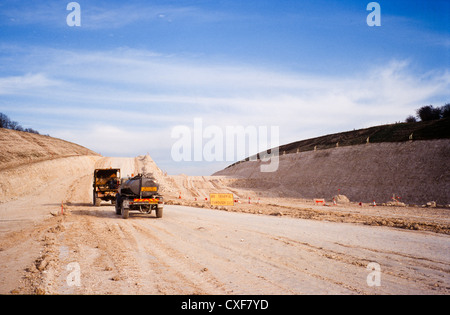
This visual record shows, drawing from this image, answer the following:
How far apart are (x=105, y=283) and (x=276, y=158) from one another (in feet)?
200

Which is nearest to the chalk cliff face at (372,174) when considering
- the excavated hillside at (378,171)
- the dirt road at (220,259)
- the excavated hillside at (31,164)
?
the excavated hillside at (378,171)

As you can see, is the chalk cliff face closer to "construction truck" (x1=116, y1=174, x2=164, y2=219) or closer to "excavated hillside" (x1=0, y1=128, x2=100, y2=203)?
"construction truck" (x1=116, y1=174, x2=164, y2=219)

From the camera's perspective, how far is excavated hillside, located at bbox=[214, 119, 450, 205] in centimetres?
3538

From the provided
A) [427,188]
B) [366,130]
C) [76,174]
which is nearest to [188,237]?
[427,188]

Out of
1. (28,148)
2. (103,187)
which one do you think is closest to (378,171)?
(103,187)

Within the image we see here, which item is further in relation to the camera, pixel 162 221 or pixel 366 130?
pixel 366 130

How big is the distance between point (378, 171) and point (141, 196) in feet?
110

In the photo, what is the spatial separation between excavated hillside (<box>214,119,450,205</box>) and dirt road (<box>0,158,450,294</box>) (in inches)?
914

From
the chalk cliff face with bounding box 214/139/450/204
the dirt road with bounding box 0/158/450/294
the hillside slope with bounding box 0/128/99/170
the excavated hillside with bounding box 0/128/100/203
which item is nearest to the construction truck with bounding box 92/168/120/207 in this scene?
the dirt road with bounding box 0/158/450/294

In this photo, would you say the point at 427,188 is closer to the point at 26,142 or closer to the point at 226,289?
the point at 226,289

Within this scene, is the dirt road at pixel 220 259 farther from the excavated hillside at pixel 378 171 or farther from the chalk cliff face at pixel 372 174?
the excavated hillside at pixel 378 171

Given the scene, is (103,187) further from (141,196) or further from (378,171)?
(378,171)

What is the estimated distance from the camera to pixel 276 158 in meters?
66.6

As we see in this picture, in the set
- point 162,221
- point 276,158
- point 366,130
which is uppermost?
point 366,130
